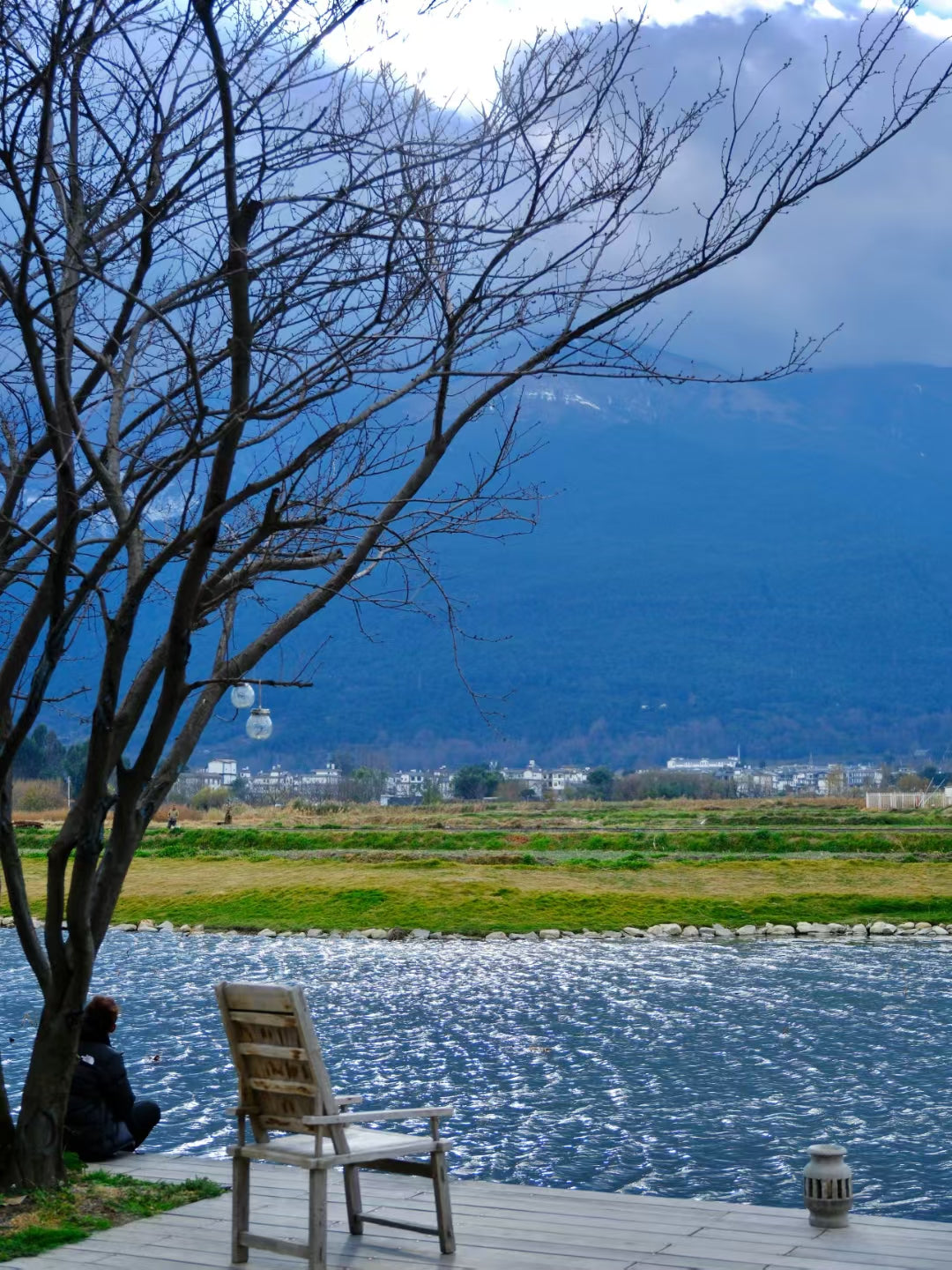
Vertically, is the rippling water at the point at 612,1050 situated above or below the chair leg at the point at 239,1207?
below

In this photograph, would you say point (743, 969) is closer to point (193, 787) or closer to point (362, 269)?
point (362, 269)

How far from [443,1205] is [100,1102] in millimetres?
2276

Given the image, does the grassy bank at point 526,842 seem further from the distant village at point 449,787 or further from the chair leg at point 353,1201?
the chair leg at point 353,1201

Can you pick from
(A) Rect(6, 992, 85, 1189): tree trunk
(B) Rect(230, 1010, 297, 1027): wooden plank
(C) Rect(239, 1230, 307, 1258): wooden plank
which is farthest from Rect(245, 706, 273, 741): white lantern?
(C) Rect(239, 1230, 307, 1258): wooden plank

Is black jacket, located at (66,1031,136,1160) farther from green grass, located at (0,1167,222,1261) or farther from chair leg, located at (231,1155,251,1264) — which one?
chair leg, located at (231,1155,251,1264)

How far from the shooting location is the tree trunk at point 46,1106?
5.91m

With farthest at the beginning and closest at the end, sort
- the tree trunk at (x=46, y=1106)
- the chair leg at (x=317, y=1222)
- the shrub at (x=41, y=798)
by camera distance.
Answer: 1. the shrub at (x=41, y=798)
2. the tree trunk at (x=46, y=1106)
3. the chair leg at (x=317, y=1222)

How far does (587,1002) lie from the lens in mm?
15492

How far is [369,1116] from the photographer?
506 cm

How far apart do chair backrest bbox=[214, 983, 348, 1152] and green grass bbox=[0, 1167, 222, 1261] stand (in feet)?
2.61

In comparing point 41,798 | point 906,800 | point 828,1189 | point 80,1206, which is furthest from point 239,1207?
point 906,800

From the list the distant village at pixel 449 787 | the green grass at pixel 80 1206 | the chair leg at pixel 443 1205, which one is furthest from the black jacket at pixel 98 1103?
the distant village at pixel 449 787

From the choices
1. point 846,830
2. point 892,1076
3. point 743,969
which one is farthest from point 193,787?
point 892,1076

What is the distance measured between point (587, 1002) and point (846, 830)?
3029 centimetres
